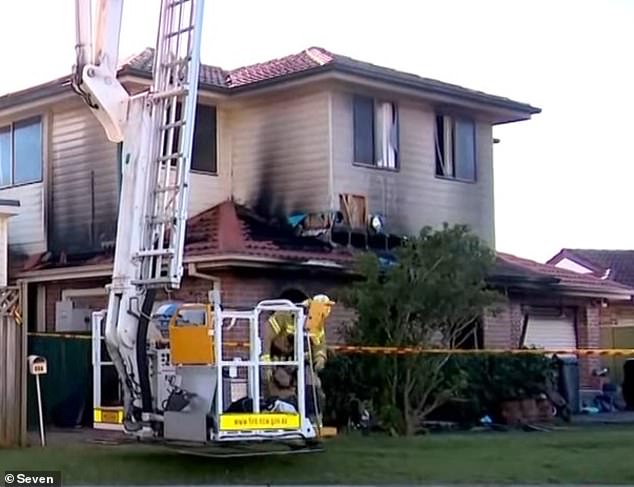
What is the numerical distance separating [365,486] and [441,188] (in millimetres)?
13182

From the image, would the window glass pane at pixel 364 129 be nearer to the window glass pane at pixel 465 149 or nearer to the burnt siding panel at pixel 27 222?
the window glass pane at pixel 465 149

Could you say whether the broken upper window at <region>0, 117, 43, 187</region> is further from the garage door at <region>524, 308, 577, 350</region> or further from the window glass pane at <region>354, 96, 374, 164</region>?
the garage door at <region>524, 308, 577, 350</region>

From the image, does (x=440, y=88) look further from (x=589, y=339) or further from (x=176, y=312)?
(x=176, y=312)

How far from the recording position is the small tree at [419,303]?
17.6m

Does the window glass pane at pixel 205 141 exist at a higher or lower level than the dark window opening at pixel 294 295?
higher

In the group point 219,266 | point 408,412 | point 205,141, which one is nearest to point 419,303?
point 408,412

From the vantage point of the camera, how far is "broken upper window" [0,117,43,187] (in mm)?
24453

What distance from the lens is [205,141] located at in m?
23.3

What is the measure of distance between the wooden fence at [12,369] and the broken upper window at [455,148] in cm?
1132

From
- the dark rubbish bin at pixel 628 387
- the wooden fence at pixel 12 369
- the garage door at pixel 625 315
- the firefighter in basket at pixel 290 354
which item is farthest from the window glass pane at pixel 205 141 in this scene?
the garage door at pixel 625 315

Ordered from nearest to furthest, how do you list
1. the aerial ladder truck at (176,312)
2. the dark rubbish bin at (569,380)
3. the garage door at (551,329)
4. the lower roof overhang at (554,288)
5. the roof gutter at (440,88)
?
the aerial ladder truck at (176,312) → the dark rubbish bin at (569,380) → the roof gutter at (440,88) → the lower roof overhang at (554,288) → the garage door at (551,329)

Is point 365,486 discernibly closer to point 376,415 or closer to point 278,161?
point 376,415

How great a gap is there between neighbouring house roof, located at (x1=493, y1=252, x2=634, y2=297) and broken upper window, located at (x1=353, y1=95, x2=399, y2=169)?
3.02 metres

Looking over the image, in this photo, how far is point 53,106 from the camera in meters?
23.9
